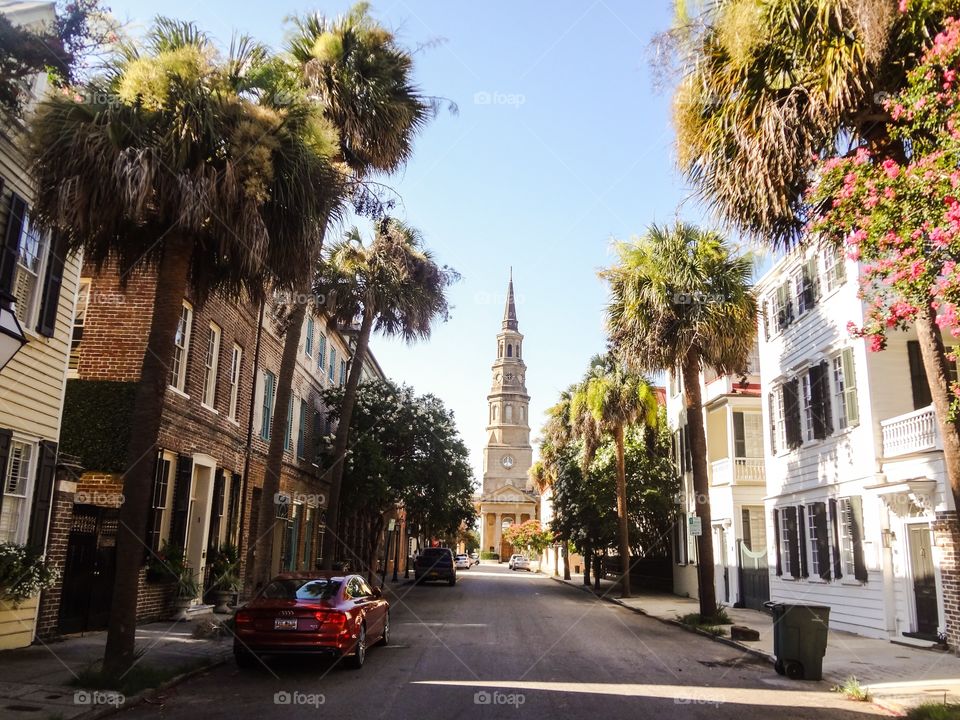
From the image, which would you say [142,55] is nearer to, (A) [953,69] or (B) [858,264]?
(A) [953,69]

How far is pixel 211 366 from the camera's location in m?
19.1

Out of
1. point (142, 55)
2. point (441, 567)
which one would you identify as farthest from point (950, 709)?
point (441, 567)

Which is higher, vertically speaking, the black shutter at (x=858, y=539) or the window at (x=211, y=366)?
the window at (x=211, y=366)

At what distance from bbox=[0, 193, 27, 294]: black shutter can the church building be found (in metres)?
95.8

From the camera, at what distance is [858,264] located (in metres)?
17.0

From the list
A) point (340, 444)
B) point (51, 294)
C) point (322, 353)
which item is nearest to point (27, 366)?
point (51, 294)

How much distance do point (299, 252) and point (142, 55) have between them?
10.8 ft

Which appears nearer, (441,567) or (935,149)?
(935,149)

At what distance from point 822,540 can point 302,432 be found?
1796cm

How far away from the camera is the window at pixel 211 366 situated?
61.6 ft

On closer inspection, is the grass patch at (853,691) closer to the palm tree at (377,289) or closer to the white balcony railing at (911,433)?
the white balcony railing at (911,433)

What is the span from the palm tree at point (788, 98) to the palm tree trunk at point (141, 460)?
7138 mm

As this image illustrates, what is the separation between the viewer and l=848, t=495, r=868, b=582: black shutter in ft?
56.2

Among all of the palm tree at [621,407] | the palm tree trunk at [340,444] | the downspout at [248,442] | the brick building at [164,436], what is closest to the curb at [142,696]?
the brick building at [164,436]
